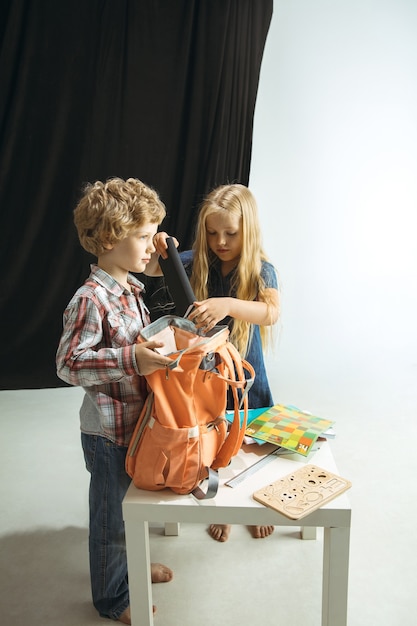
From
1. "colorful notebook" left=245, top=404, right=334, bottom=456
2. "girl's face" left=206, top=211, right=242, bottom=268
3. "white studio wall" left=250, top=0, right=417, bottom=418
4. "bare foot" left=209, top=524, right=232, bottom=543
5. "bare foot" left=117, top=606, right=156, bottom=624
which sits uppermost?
"white studio wall" left=250, top=0, right=417, bottom=418

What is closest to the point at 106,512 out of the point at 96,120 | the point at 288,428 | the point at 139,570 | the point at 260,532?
the point at 139,570

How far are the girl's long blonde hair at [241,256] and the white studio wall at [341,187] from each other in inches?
52.9

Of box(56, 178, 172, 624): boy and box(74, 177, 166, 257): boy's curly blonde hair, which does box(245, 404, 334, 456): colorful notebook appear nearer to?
box(56, 178, 172, 624): boy

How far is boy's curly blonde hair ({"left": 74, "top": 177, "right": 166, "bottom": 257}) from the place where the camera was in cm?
109

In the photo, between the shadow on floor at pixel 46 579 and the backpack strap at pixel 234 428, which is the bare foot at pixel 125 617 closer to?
the shadow on floor at pixel 46 579

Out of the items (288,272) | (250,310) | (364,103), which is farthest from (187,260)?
(364,103)

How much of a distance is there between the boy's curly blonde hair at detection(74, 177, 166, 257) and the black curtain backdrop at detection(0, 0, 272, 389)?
164 cm

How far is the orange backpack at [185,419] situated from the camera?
98cm

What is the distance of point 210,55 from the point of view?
2.63 m

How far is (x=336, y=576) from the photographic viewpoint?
0.96 meters

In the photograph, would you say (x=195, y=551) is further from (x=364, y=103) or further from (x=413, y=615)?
(x=364, y=103)

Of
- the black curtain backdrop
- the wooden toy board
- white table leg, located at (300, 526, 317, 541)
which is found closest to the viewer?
the wooden toy board

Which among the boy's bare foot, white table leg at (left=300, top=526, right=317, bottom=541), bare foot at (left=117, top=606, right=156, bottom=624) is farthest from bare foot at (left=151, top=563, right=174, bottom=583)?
white table leg at (left=300, top=526, right=317, bottom=541)

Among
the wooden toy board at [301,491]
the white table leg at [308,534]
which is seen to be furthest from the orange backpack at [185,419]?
the white table leg at [308,534]
